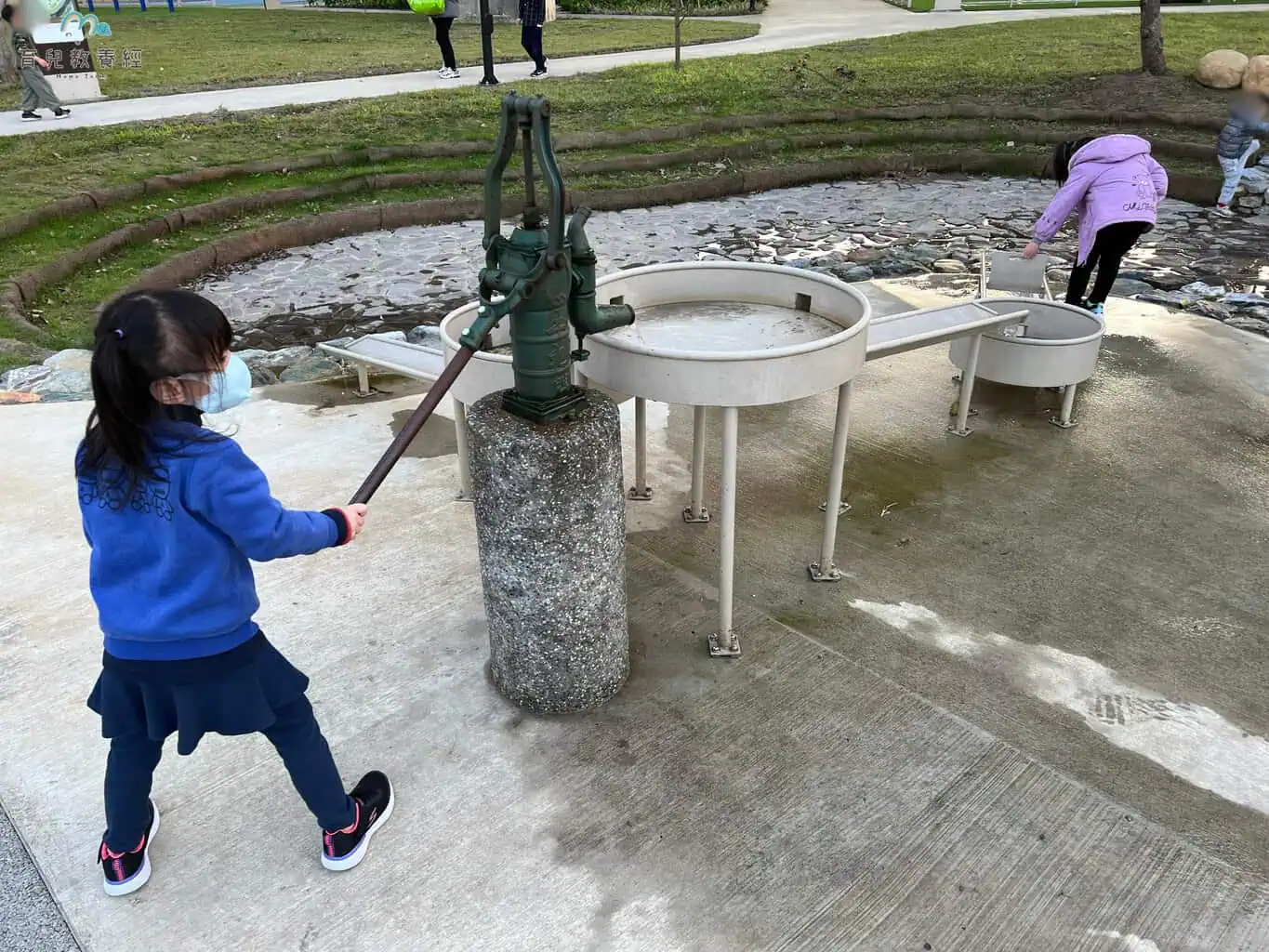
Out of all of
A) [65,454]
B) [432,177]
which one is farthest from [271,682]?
[432,177]

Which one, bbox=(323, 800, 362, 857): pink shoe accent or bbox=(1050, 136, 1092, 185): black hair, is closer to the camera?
bbox=(323, 800, 362, 857): pink shoe accent

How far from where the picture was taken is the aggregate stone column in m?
2.44

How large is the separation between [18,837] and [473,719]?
3.77 ft

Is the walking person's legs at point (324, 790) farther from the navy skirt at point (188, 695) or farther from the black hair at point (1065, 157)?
the black hair at point (1065, 157)

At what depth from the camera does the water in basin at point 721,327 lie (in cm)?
304

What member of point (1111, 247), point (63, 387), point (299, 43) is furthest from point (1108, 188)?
point (299, 43)

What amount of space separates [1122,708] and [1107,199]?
3.37 meters

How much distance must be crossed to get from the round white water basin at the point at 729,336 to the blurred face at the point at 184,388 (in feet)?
3.84

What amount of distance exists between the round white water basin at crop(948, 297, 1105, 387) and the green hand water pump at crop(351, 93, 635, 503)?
9.21 feet

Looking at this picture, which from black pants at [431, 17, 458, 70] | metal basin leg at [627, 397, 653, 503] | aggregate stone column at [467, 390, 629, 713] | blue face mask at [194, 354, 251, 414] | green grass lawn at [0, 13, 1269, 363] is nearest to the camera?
blue face mask at [194, 354, 251, 414]

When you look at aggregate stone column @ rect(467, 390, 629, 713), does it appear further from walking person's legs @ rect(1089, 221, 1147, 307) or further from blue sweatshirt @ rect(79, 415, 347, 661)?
walking person's legs @ rect(1089, 221, 1147, 307)

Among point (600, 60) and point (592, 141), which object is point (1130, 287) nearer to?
point (592, 141)

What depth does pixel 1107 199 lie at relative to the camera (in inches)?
204

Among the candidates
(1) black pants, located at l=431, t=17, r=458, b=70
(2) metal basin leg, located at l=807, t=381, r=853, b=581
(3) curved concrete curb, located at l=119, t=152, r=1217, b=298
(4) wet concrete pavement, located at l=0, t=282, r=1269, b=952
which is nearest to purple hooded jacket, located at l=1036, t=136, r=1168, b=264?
(4) wet concrete pavement, located at l=0, t=282, r=1269, b=952
